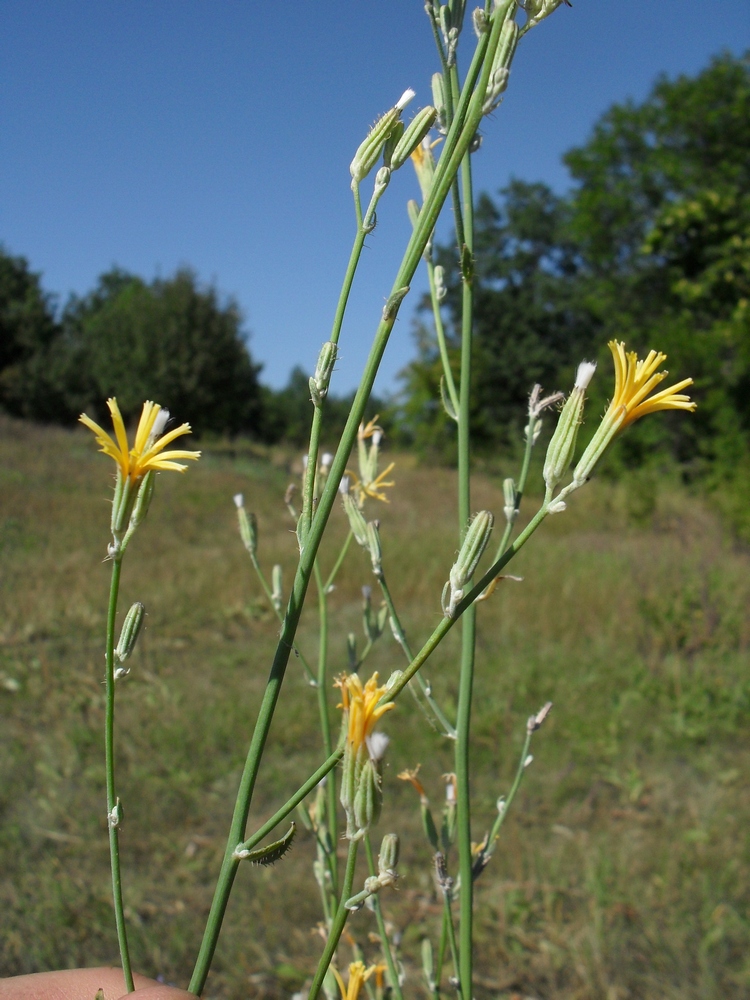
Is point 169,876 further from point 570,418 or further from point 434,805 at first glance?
point 570,418

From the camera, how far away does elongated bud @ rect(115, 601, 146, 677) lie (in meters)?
0.67

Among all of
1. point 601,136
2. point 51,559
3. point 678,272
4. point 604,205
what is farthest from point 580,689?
point 601,136

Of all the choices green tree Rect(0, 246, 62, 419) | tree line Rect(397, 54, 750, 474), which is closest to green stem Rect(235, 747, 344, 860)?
tree line Rect(397, 54, 750, 474)

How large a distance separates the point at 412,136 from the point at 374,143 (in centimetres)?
4

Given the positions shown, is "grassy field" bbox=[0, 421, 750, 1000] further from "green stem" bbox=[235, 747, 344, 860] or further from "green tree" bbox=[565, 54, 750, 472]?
"green tree" bbox=[565, 54, 750, 472]

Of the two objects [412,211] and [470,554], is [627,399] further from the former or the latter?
[412,211]

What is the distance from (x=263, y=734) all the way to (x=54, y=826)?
3403mm

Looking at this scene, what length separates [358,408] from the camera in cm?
56

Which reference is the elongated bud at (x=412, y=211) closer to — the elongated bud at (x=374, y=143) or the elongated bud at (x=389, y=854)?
the elongated bud at (x=374, y=143)

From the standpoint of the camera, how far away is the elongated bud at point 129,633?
67 centimetres

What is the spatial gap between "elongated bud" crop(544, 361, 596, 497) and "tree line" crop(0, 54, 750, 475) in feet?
19.2

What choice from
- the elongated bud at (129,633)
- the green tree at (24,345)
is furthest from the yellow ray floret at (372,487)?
the green tree at (24,345)

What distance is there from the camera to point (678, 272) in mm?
13031

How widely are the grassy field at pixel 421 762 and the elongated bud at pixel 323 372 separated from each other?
256 centimetres
